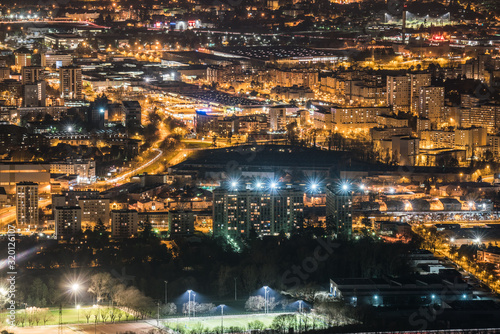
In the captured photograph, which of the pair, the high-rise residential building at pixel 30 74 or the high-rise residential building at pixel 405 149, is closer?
the high-rise residential building at pixel 405 149

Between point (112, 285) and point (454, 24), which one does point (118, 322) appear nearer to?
point (112, 285)

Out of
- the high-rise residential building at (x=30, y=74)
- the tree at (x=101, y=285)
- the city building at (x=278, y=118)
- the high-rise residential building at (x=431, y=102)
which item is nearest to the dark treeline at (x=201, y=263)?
the tree at (x=101, y=285)

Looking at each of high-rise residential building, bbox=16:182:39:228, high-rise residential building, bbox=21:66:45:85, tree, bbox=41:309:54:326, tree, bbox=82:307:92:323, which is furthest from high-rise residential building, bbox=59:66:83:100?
tree, bbox=41:309:54:326

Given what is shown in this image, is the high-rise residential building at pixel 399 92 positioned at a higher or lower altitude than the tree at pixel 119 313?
higher

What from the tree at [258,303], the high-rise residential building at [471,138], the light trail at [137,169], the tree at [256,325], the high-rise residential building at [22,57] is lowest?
the tree at [256,325]

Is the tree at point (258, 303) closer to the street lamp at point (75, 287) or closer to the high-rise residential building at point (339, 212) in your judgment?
the street lamp at point (75, 287)

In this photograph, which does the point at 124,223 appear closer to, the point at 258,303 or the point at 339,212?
the point at 339,212
